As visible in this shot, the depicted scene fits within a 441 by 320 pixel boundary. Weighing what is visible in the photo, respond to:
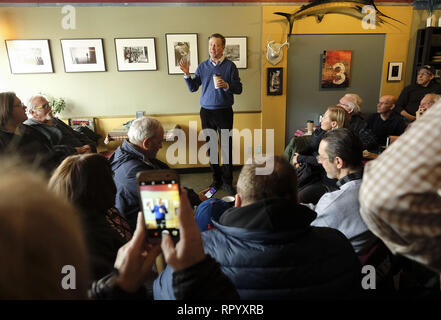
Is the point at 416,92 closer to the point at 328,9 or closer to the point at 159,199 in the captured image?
the point at 328,9

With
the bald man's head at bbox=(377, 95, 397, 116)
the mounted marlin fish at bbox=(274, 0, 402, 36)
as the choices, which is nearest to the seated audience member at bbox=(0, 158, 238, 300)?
the bald man's head at bbox=(377, 95, 397, 116)

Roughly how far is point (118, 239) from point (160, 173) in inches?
20.0

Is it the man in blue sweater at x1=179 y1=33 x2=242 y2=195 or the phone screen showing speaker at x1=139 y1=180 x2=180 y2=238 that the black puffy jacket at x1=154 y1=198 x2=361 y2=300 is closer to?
the phone screen showing speaker at x1=139 y1=180 x2=180 y2=238

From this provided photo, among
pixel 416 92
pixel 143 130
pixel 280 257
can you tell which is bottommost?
pixel 280 257

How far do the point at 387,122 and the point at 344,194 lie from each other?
107 inches

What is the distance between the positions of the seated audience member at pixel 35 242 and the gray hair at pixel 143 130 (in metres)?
1.47

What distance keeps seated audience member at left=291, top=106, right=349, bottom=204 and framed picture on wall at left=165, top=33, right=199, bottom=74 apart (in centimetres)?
246

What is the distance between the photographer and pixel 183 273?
604 millimetres

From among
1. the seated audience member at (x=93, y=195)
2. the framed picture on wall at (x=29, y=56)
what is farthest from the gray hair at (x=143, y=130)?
the framed picture on wall at (x=29, y=56)

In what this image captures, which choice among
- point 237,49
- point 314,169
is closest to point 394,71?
point 237,49

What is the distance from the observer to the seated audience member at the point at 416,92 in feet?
13.3

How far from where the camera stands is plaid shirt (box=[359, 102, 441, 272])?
1.70ft

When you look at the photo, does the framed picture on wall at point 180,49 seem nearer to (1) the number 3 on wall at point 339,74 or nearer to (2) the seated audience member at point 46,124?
(2) the seated audience member at point 46,124

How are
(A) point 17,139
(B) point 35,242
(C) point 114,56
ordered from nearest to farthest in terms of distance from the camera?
1. (B) point 35,242
2. (A) point 17,139
3. (C) point 114,56
